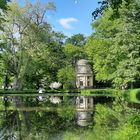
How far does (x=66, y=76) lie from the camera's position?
3403 inches

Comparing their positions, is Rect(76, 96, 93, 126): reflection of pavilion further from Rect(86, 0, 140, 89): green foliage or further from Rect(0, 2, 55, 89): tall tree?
Rect(0, 2, 55, 89): tall tree

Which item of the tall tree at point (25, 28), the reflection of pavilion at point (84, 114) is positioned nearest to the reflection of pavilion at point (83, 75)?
the tall tree at point (25, 28)

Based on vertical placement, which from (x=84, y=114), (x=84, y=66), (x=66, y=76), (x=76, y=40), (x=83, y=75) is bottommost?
(x=84, y=114)

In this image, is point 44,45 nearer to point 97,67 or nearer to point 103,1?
point 97,67

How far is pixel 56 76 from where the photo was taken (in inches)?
3406

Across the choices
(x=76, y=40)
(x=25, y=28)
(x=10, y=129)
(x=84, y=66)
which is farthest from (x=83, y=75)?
(x=10, y=129)

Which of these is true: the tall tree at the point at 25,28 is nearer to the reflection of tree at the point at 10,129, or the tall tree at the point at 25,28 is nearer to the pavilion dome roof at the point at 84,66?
the pavilion dome roof at the point at 84,66

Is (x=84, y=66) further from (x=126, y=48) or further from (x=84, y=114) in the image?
(x=84, y=114)

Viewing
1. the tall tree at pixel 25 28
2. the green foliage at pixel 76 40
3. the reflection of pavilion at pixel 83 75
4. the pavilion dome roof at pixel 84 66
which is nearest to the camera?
the tall tree at pixel 25 28

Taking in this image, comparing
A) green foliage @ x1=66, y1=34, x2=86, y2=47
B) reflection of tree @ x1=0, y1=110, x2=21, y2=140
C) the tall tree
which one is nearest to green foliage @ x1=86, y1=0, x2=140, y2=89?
the tall tree

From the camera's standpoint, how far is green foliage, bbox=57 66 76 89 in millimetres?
83637

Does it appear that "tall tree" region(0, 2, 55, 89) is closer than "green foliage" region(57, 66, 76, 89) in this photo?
Yes

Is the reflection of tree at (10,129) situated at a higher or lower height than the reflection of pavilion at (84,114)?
lower

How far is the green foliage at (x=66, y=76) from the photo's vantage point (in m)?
83.6
